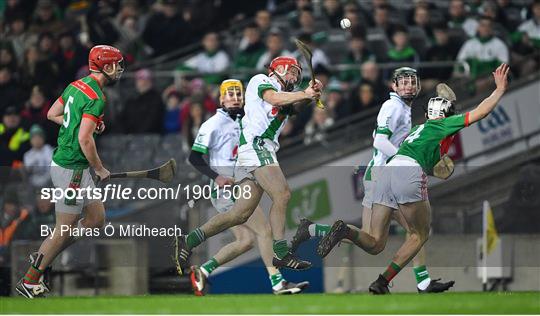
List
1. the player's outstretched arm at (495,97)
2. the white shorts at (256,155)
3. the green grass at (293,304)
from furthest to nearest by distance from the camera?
1. the white shorts at (256,155)
2. the player's outstretched arm at (495,97)
3. the green grass at (293,304)

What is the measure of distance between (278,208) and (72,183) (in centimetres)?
216

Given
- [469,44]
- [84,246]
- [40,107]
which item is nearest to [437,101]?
[84,246]

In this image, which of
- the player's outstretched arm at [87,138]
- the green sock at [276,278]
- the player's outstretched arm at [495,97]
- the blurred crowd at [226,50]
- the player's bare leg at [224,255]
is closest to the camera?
the player's outstretched arm at [495,97]

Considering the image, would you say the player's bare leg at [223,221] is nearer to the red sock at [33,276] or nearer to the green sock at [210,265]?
the green sock at [210,265]

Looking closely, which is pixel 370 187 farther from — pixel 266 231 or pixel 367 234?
pixel 266 231

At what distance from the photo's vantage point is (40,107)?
84.0 ft

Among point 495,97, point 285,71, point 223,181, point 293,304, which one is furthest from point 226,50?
point 293,304

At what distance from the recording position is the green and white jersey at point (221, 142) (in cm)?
1975

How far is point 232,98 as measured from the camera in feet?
65.2

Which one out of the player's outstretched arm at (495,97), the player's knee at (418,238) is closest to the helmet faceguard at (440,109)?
the player's outstretched arm at (495,97)

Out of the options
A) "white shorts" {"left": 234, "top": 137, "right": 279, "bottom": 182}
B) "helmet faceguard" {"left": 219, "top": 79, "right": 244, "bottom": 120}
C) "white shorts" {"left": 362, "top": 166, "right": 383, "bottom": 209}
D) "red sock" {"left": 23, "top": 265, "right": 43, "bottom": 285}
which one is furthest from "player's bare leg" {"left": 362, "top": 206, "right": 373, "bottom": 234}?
"red sock" {"left": 23, "top": 265, "right": 43, "bottom": 285}

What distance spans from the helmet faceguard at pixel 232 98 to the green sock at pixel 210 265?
1.54 meters

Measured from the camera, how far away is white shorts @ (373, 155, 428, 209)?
18.9 metres

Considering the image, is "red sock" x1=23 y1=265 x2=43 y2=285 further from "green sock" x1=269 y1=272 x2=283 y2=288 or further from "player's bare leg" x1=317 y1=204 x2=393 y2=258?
"player's bare leg" x1=317 y1=204 x2=393 y2=258
